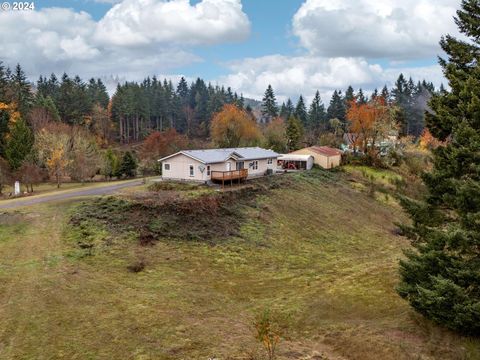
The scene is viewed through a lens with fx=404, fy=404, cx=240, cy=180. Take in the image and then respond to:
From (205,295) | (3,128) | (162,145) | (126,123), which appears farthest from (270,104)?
(205,295)

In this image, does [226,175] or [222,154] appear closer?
[226,175]

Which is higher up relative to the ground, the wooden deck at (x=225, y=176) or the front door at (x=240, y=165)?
the front door at (x=240, y=165)

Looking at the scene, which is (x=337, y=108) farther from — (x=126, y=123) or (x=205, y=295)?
(x=205, y=295)

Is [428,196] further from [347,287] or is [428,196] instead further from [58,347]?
[58,347]

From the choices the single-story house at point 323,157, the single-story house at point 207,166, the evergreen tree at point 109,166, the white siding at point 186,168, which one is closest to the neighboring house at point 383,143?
the single-story house at point 323,157

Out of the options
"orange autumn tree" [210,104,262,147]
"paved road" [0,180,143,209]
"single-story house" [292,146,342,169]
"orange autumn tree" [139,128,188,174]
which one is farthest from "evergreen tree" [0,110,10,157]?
"single-story house" [292,146,342,169]

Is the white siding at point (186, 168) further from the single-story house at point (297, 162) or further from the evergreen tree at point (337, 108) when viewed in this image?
the evergreen tree at point (337, 108)
